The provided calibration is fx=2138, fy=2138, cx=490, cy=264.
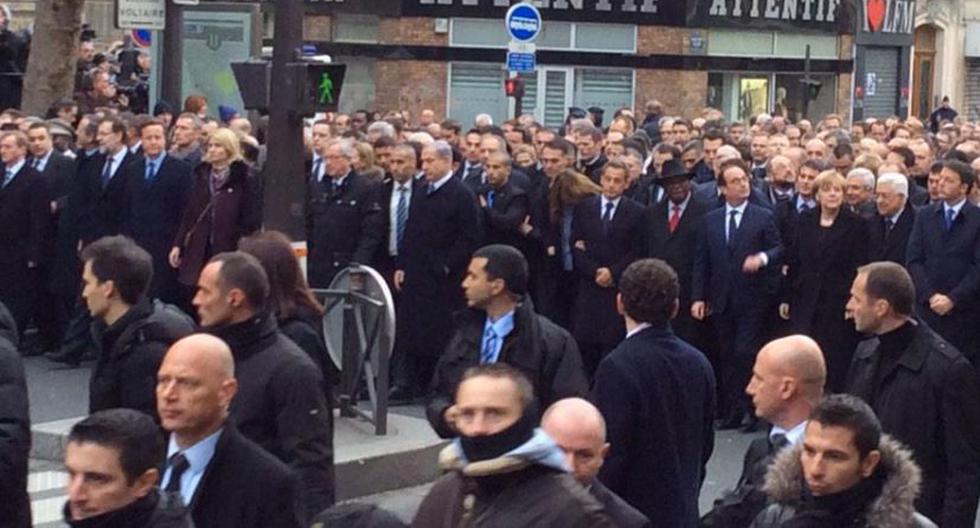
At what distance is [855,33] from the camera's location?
46906mm

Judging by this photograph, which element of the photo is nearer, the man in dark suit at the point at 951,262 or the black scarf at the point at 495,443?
the black scarf at the point at 495,443

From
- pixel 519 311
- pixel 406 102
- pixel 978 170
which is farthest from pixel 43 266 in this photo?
pixel 406 102

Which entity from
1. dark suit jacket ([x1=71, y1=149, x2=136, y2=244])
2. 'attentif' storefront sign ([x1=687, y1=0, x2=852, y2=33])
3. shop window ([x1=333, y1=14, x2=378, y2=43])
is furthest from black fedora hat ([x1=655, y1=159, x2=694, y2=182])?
'attentif' storefront sign ([x1=687, y1=0, x2=852, y2=33])

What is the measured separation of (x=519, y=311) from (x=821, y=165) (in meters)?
6.99

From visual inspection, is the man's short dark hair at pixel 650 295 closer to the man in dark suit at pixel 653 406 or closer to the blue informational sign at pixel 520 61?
the man in dark suit at pixel 653 406

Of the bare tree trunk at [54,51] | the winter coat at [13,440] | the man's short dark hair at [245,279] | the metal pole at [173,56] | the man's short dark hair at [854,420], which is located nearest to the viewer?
the man's short dark hair at [854,420]

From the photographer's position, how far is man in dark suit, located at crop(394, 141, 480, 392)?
1517cm

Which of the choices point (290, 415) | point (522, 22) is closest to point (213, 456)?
point (290, 415)

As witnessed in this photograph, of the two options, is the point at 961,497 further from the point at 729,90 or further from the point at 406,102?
the point at 729,90

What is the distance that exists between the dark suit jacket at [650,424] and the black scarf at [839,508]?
2.08m

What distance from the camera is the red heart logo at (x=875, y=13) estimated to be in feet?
155

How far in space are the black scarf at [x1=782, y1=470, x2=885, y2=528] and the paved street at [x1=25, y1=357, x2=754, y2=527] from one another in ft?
11.3

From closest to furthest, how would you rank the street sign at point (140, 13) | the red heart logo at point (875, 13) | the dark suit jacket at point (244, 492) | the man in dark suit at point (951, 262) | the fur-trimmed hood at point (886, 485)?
the fur-trimmed hood at point (886, 485)
the dark suit jacket at point (244, 492)
the man in dark suit at point (951, 262)
the street sign at point (140, 13)
the red heart logo at point (875, 13)

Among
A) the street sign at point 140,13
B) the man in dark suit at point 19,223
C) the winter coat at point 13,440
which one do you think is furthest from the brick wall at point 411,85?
the winter coat at point 13,440
